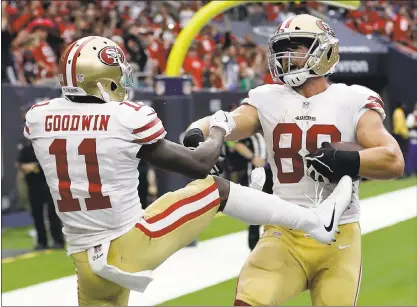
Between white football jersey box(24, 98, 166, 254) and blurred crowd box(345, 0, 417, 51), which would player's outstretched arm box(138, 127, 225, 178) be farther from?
blurred crowd box(345, 0, 417, 51)

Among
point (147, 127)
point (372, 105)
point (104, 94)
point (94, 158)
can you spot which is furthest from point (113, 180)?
point (372, 105)

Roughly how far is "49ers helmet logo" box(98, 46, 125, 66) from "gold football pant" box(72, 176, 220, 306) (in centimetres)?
59

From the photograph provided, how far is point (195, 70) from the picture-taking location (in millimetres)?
13961

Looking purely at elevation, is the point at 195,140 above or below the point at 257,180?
above

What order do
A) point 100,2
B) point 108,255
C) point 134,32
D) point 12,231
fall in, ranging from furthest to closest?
point 100,2 < point 134,32 < point 12,231 < point 108,255

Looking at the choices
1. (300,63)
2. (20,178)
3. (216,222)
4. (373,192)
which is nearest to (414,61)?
(373,192)

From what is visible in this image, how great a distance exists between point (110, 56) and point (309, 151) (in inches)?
38.7

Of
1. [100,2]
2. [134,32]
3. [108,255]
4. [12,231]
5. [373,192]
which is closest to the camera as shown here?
[108,255]

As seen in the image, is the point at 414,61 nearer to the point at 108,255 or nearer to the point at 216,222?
the point at 216,222

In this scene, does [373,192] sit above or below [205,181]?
below

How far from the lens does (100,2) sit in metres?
15.4

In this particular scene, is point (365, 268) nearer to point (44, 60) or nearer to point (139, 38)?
point (44, 60)

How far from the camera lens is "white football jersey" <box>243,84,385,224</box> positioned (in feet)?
12.7

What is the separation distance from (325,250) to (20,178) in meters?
6.86
